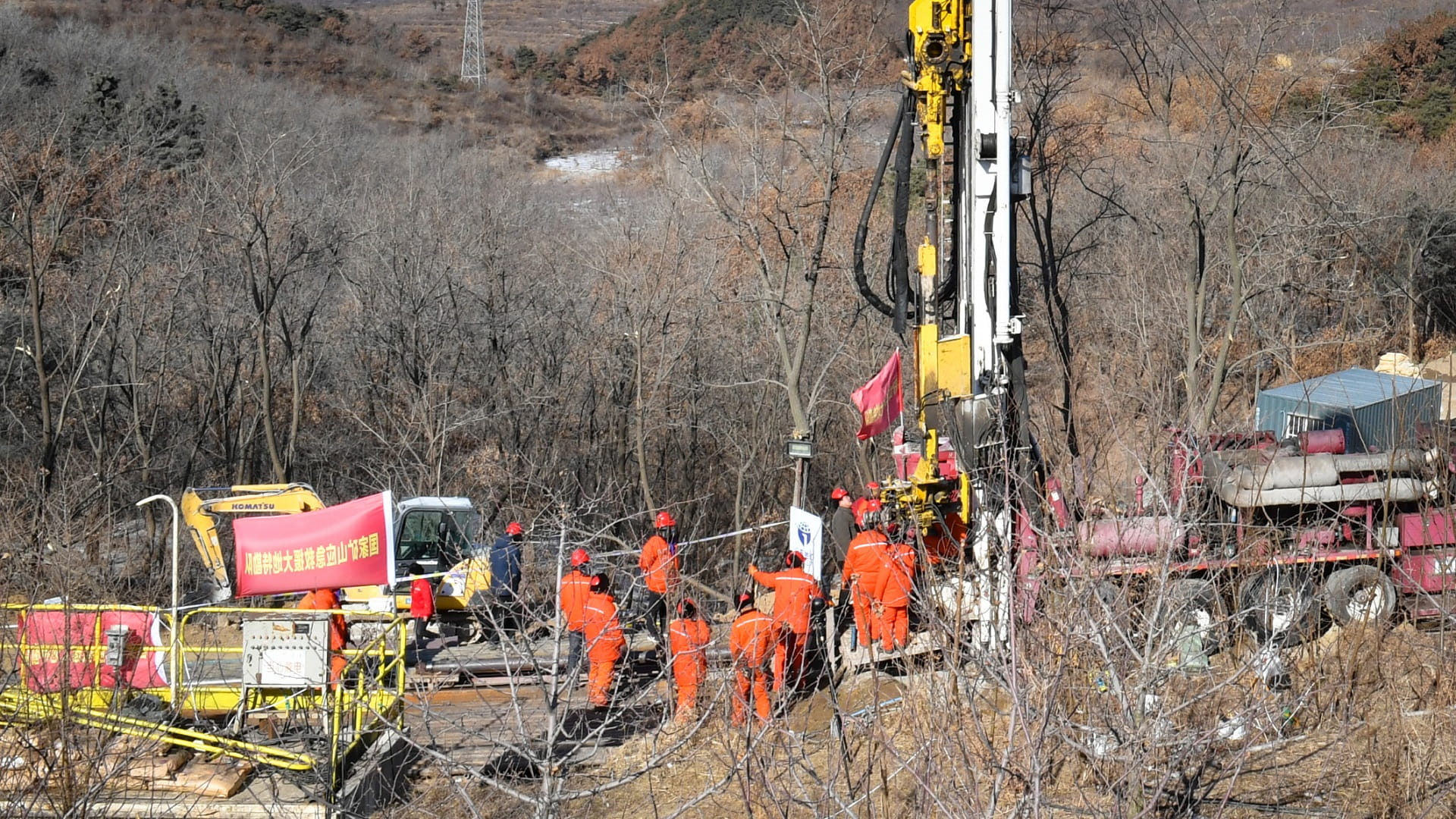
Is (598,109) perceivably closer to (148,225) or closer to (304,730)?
(148,225)

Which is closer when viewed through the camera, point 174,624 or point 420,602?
point 174,624

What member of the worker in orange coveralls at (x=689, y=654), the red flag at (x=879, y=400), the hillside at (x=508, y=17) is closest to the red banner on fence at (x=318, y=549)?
the worker in orange coveralls at (x=689, y=654)

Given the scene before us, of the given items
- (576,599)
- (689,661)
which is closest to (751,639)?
(689,661)

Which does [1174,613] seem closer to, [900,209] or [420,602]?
[900,209]

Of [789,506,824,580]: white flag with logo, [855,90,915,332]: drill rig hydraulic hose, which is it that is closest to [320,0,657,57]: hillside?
[855,90,915,332]: drill rig hydraulic hose

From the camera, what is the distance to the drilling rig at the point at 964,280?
1262cm

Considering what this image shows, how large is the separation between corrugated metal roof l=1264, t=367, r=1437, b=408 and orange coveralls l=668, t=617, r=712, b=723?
9714mm

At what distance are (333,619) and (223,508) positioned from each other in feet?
13.0

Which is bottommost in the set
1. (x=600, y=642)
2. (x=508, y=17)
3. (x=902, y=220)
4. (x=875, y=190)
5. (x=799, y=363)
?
(x=600, y=642)

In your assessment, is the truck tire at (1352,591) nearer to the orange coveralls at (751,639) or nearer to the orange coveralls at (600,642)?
the orange coveralls at (751,639)

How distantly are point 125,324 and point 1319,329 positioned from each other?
93.0 ft

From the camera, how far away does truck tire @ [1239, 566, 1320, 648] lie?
354 inches

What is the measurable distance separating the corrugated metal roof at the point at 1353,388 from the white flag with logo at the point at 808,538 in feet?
25.1

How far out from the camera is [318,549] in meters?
11.5
